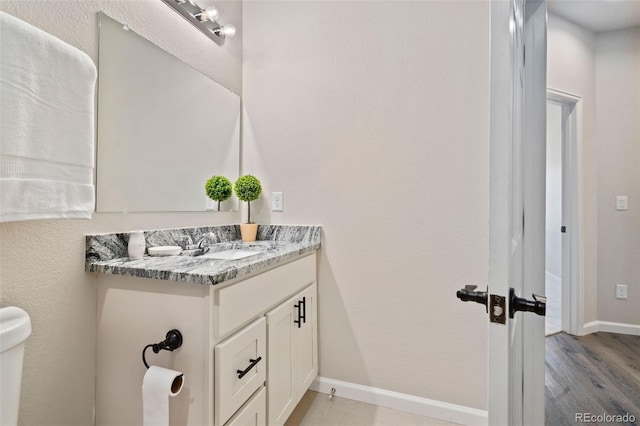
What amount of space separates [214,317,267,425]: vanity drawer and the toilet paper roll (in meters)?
0.12

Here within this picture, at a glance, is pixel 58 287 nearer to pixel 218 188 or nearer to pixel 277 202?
pixel 218 188

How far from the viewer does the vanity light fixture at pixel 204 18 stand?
57.7 inches

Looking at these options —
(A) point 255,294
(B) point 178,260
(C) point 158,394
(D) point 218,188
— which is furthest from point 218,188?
(C) point 158,394

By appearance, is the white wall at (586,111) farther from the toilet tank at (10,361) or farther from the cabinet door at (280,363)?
the toilet tank at (10,361)

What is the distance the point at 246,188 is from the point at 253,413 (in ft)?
3.68

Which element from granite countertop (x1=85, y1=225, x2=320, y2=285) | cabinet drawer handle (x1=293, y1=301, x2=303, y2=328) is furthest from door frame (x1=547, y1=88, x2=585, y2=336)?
cabinet drawer handle (x1=293, y1=301, x2=303, y2=328)

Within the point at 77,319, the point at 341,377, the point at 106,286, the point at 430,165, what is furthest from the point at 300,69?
the point at 341,377

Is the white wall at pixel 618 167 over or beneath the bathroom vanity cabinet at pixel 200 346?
over

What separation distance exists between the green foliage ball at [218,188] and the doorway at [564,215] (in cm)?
149

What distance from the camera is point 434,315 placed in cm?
162

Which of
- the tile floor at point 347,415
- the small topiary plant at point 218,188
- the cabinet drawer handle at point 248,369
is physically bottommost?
the tile floor at point 347,415

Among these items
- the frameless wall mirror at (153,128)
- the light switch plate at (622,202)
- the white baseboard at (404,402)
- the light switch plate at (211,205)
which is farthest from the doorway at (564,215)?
the light switch plate at (211,205)

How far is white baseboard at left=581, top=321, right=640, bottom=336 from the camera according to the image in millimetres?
507

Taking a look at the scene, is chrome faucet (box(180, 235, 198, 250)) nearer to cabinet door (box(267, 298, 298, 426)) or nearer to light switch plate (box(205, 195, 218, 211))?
light switch plate (box(205, 195, 218, 211))
